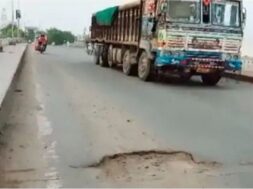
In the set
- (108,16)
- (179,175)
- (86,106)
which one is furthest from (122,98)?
(108,16)

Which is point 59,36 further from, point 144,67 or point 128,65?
point 144,67

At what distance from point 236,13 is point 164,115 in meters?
8.62

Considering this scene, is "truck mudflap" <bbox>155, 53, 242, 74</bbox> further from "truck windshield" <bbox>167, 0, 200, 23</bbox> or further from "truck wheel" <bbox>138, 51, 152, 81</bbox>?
"truck windshield" <bbox>167, 0, 200, 23</bbox>

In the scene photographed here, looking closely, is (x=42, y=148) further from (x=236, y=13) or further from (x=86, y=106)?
(x=236, y=13)

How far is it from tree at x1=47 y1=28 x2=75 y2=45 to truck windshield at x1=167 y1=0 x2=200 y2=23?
3454 inches

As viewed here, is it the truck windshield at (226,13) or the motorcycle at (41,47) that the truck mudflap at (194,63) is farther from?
the motorcycle at (41,47)

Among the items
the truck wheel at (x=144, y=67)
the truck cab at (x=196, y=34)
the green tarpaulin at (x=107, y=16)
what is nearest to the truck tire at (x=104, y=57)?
the green tarpaulin at (x=107, y=16)

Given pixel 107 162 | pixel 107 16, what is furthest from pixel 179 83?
pixel 107 162

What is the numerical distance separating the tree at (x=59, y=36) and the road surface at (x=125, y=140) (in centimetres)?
9262

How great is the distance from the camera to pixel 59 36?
111750 millimetres

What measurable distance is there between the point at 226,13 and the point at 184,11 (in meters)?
1.46

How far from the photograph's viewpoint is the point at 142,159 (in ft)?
24.5

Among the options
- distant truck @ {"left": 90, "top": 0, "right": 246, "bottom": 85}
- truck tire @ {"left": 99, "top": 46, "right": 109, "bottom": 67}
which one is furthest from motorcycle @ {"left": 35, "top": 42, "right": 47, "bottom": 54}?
distant truck @ {"left": 90, "top": 0, "right": 246, "bottom": 85}

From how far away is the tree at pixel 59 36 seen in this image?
10806 centimetres
